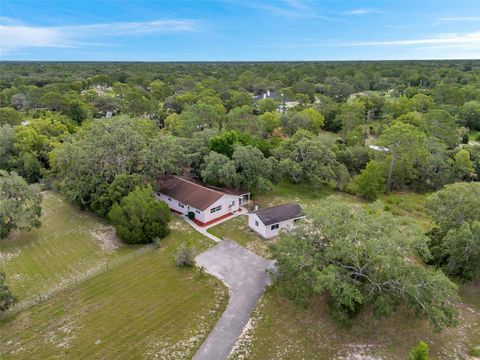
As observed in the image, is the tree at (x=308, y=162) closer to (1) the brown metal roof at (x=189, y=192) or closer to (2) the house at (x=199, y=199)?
(2) the house at (x=199, y=199)

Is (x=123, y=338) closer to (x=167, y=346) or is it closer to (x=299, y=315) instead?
(x=167, y=346)

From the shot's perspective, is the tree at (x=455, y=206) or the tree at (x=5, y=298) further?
the tree at (x=455, y=206)

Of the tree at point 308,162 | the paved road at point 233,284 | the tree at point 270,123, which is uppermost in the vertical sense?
the tree at point 270,123

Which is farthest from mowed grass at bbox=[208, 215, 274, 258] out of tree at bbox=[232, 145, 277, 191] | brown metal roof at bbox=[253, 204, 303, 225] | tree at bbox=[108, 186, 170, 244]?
tree at bbox=[108, 186, 170, 244]

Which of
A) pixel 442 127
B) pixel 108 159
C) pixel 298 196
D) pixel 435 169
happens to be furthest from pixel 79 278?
pixel 442 127

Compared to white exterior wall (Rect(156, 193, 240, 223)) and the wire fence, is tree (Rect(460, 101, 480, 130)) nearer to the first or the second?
white exterior wall (Rect(156, 193, 240, 223))

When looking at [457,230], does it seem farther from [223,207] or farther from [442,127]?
[442,127]

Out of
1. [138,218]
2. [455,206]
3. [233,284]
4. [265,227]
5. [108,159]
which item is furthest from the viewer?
[108,159]

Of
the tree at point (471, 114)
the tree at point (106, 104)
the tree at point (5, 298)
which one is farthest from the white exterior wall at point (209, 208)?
the tree at point (471, 114)
